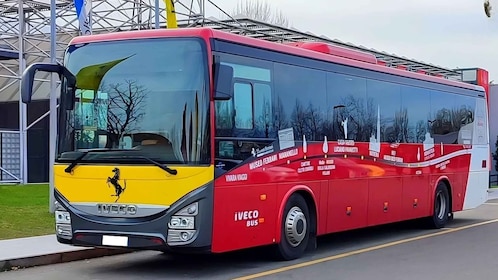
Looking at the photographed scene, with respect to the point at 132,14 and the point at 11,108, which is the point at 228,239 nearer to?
the point at 132,14

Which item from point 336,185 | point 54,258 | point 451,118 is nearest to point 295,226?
point 336,185

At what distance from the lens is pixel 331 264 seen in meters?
11.5

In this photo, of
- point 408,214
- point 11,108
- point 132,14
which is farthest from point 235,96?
point 11,108

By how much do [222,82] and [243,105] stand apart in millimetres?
750

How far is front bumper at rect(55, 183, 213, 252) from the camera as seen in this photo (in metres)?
9.80

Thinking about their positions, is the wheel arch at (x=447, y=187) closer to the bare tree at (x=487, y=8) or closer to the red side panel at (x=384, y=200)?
the red side panel at (x=384, y=200)

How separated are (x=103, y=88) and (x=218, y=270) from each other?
3.05m

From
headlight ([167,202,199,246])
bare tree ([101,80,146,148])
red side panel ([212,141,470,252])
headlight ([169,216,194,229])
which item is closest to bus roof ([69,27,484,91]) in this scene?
bare tree ([101,80,146,148])

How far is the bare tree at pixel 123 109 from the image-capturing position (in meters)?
10.2

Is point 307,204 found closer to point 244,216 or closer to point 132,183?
point 244,216

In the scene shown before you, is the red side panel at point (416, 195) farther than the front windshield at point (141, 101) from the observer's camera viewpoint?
Yes

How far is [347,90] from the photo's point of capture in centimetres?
1372

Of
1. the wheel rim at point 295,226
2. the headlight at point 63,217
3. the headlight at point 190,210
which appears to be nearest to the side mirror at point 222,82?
the headlight at point 190,210

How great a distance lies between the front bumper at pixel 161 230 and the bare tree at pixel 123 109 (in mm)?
1094
